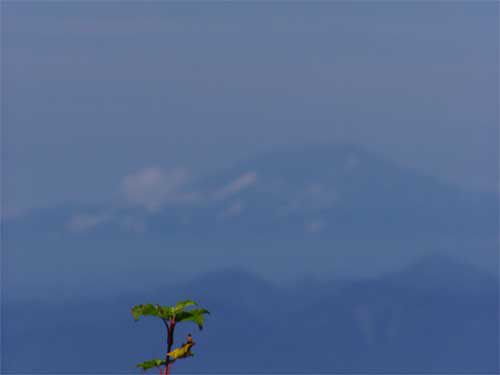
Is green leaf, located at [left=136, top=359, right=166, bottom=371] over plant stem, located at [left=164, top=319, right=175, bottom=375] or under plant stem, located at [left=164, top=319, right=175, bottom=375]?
under

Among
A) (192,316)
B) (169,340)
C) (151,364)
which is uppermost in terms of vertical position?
(192,316)

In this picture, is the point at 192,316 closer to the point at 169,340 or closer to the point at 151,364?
the point at 169,340

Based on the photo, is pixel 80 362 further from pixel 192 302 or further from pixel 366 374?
pixel 192 302

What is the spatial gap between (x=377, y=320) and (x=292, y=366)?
16.4m

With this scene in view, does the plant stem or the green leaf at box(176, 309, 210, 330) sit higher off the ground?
the green leaf at box(176, 309, 210, 330)

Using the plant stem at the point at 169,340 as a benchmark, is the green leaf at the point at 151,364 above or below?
below

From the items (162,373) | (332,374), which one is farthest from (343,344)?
(162,373)

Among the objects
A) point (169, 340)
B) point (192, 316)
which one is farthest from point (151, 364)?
point (192, 316)

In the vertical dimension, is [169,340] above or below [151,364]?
above

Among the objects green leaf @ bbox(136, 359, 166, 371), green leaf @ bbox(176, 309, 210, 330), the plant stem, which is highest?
green leaf @ bbox(176, 309, 210, 330)

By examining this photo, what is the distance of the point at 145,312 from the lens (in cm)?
1191

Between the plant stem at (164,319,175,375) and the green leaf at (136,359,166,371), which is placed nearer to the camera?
the green leaf at (136,359,166,371)

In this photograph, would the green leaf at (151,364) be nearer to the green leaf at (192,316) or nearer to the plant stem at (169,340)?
the plant stem at (169,340)

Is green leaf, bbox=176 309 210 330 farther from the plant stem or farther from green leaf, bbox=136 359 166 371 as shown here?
green leaf, bbox=136 359 166 371
